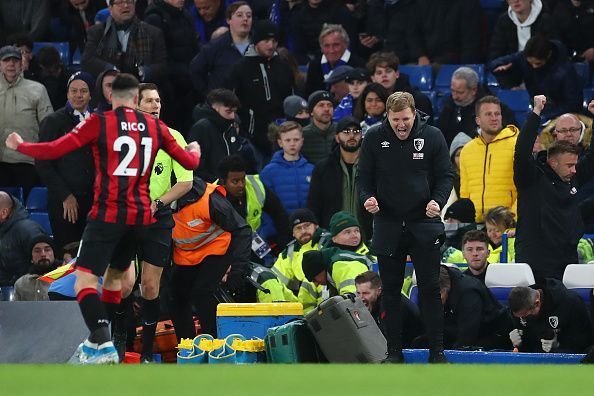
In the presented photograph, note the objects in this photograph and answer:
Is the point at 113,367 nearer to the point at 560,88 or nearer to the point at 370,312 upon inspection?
the point at 370,312

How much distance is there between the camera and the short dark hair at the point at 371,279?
11102 millimetres

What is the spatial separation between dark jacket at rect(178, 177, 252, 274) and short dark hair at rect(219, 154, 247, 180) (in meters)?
0.90

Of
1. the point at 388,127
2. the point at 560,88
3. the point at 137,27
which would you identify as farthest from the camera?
the point at 137,27

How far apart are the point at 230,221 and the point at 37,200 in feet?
13.8

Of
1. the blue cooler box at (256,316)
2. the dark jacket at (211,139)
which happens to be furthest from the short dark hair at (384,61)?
the blue cooler box at (256,316)

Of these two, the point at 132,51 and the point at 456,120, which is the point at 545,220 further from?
the point at 132,51

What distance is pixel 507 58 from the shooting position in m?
14.2

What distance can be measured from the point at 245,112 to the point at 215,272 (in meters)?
3.50

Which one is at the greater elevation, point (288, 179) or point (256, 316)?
point (288, 179)

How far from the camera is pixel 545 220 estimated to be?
11.1 meters

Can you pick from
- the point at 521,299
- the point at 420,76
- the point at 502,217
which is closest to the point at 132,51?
the point at 420,76

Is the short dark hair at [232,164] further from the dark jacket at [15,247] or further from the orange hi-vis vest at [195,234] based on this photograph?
the dark jacket at [15,247]

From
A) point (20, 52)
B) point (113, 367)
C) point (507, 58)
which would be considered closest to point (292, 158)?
point (507, 58)

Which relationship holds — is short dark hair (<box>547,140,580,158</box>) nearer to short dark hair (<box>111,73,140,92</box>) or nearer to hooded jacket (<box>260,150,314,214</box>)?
hooded jacket (<box>260,150,314,214</box>)
